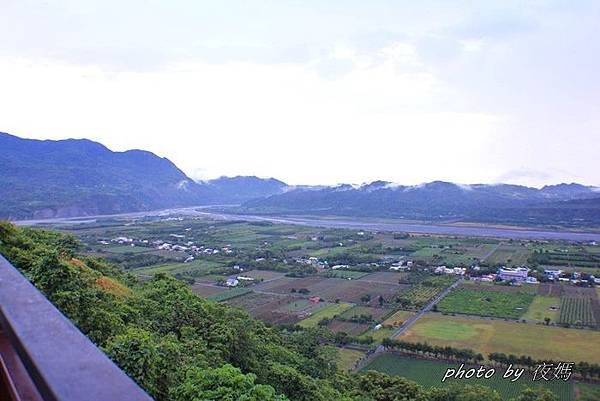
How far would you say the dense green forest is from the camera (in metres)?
6.50

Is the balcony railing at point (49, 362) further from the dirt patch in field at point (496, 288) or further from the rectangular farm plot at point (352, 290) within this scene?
the dirt patch in field at point (496, 288)

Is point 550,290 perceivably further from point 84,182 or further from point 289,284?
point 84,182

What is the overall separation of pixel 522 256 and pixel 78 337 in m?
63.2

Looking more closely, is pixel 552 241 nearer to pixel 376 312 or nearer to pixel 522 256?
pixel 522 256

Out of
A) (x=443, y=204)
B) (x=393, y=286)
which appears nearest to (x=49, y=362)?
(x=393, y=286)

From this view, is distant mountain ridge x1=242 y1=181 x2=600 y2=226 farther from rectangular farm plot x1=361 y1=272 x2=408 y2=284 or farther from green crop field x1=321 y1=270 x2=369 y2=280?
green crop field x1=321 y1=270 x2=369 y2=280

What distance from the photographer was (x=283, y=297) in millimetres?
37375

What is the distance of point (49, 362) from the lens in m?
0.80

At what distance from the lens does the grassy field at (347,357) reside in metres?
23.0

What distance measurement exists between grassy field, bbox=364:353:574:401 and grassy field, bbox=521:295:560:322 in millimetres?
10799

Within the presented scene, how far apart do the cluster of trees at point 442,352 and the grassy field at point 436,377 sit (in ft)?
2.40

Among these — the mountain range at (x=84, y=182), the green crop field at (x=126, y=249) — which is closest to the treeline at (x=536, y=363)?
the green crop field at (x=126, y=249)

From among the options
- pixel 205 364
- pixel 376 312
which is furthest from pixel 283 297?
pixel 205 364

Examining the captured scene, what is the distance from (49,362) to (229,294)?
37515 mm
